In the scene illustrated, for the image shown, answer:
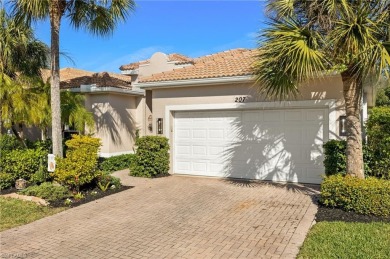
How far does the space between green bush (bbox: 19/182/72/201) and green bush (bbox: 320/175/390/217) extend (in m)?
6.37

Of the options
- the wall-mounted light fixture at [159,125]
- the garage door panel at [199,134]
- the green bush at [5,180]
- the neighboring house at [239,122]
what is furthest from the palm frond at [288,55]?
the green bush at [5,180]

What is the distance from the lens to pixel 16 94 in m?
10.0

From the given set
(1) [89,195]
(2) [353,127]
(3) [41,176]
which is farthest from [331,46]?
(3) [41,176]

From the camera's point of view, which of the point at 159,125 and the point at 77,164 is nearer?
the point at 77,164

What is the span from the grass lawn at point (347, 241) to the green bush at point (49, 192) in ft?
19.8

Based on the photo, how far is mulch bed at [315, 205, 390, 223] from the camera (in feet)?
21.2

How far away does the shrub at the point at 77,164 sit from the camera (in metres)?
8.72

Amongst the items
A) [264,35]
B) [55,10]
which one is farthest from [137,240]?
[55,10]

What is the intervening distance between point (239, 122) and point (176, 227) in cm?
559

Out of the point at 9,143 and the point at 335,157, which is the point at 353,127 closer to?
the point at 335,157

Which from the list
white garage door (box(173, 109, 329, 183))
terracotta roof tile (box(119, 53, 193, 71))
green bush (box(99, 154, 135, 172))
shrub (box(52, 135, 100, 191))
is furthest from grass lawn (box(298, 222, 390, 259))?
terracotta roof tile (box(119, 53, 193, 71))

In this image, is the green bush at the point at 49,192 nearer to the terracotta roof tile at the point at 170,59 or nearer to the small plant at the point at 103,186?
the small plant at the point at 103,186

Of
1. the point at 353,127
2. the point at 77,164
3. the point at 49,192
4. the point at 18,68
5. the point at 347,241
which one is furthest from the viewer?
the point at 18,68

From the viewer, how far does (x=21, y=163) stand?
32.3 feet
